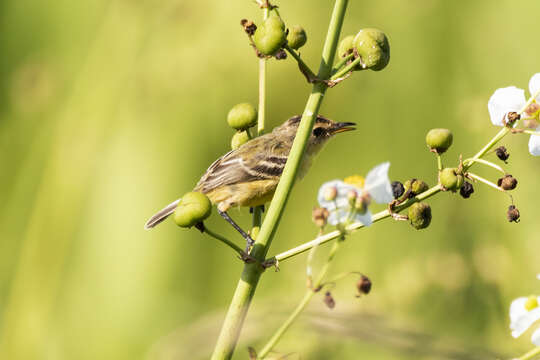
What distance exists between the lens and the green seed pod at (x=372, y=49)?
25.7 inches

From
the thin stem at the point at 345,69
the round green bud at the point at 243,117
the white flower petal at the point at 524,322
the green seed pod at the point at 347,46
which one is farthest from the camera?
the round green bud at the point at 243,117

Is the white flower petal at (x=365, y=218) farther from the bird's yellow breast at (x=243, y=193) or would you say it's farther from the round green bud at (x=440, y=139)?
the bird's yellow breast at (x=243, y=193)

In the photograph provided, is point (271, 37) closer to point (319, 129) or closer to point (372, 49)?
point (372, 49)

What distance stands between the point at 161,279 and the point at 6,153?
65cm

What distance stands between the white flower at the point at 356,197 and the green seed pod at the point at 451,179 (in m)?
0.08

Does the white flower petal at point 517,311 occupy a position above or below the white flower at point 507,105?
below

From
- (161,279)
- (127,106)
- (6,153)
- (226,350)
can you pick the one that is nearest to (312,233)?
(161,279)

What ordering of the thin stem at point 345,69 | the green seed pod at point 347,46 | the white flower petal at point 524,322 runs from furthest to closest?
the green seed pod at point 347,46
the thin stem at point 345,69
the white flower petal at point 524,322

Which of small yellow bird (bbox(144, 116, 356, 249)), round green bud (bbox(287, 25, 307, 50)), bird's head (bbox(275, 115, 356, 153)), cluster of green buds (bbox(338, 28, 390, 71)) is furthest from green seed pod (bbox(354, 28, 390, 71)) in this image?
bird's head (bbox(275, 115, 356, 153))

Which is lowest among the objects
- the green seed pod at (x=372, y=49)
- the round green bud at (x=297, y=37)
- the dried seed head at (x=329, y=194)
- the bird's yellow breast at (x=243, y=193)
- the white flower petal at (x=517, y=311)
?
the white flower petal at (x=517, y=311)

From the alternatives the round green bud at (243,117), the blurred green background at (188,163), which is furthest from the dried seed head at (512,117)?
the blurred green background at (188,163)

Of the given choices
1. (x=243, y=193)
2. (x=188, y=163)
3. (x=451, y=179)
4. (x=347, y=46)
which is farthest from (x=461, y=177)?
(x=188, y=163)

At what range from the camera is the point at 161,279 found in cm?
154

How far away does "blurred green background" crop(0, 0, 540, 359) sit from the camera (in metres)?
1.55
